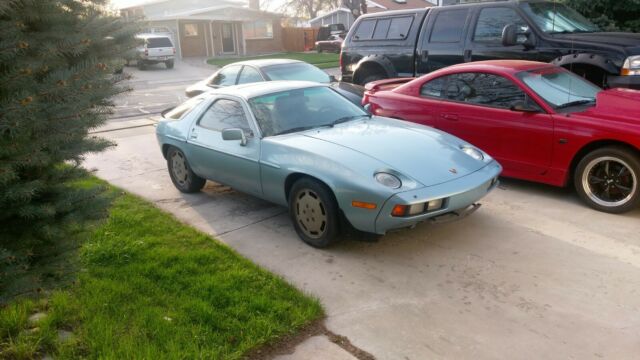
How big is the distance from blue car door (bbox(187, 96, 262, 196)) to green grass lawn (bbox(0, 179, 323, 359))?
842mm

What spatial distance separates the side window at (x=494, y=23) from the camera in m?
8.12

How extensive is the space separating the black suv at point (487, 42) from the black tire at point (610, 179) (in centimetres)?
229

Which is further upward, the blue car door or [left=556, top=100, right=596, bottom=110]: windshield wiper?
[left=556, top=100, right=596, bottom=110]: windshield wiper

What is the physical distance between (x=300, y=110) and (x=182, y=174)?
1.83 meters

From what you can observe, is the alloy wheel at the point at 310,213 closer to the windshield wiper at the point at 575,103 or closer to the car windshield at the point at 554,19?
the windshield wiper at the point at 575,103

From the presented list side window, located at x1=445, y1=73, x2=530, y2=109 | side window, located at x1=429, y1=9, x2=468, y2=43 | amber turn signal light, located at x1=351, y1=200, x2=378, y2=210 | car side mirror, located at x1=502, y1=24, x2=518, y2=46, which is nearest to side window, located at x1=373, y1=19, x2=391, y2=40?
side window, located at x1=429, y1=9, x2=468, y2=43

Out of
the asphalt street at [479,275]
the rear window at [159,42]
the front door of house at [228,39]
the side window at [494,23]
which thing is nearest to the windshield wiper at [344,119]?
the asphalt street at [479,275]

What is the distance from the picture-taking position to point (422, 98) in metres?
6.66

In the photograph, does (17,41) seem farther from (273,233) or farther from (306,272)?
(273,233)

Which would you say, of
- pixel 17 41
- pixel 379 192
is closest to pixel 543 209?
pixel 379 192

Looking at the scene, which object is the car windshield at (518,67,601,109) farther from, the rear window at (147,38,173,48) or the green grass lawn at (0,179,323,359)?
the rear window at (147,38,173,48)

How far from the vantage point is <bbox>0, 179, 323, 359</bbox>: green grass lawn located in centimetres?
319

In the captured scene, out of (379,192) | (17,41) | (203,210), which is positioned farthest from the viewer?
(203,210)

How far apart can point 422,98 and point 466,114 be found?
2.31ft
